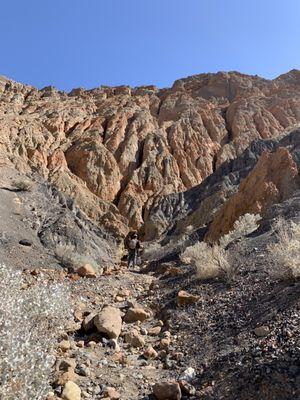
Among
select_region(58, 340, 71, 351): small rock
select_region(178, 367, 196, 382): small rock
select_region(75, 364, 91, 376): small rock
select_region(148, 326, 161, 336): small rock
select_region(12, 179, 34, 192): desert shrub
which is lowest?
select_region(12, 179, 34, 192): desert shrub

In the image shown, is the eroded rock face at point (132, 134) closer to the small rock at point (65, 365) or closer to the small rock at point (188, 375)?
the small rock at point (65, 365)

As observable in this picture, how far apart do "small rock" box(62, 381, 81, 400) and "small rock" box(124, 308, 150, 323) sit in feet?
10.5

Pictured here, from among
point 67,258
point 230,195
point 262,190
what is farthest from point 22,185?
point 230,195

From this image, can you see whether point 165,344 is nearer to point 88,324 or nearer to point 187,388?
point 88,324

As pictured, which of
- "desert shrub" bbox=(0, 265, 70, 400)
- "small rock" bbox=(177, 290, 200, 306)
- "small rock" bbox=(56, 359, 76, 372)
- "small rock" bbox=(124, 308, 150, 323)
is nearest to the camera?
"desert shrub" bbox=(0, 265, 70, 400)

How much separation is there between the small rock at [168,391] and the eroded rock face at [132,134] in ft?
112

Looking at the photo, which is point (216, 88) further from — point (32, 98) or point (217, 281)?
point (217, 281)

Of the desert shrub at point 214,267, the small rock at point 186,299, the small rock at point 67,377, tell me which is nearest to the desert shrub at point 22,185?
the desert shrub at point 214,267

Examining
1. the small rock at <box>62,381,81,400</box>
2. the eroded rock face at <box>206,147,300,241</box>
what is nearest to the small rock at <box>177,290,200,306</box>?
the small rock at <box>62,381,81,400</box>

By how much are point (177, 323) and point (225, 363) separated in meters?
2.19

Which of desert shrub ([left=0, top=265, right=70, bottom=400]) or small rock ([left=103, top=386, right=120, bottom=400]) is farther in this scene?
small rock ([left=103, top=386, right=120, bottom=400])

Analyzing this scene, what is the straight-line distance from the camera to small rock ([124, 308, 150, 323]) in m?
8.02

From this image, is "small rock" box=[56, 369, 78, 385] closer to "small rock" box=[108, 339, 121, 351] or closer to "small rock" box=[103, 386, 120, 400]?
"small rock" box=[103, 386, 120, 400]

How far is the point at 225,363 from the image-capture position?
5.42 m
